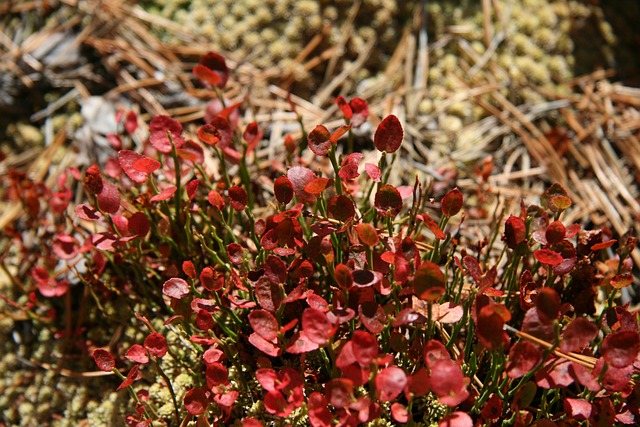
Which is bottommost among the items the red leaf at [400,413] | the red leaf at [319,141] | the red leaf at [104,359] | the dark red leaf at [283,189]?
the red leaf at [104,359]

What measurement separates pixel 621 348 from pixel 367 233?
628 millimetres

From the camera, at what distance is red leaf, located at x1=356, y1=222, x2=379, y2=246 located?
4.46ft

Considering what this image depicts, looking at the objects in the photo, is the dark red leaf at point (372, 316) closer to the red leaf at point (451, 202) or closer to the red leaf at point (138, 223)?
the red leaf at point (451, 202)

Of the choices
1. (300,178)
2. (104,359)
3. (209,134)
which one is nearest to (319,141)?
(300,178)

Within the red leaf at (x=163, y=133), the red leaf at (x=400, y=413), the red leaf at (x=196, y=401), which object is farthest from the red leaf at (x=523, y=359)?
the red leaf at (x=163, y=133)

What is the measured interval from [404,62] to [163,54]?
45.9 inches

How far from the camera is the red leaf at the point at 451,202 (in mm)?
1472

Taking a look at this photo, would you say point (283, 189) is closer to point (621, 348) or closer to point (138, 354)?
point (138, 354)

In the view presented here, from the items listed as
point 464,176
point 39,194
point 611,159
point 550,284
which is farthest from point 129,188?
point 611,159

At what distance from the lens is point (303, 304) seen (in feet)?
5.71

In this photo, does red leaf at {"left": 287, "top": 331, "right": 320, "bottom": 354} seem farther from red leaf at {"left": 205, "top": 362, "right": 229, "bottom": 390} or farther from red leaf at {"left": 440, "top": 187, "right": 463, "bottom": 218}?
red leaf at {"left": 440, "top": 187, "right": 463, "bottom": 218}

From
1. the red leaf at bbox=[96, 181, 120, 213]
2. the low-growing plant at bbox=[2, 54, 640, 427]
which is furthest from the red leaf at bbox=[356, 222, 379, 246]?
the red leaf at bbox=[96, 181, 120, 213]

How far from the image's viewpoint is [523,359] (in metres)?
1.25

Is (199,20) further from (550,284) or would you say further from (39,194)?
(550,284)
